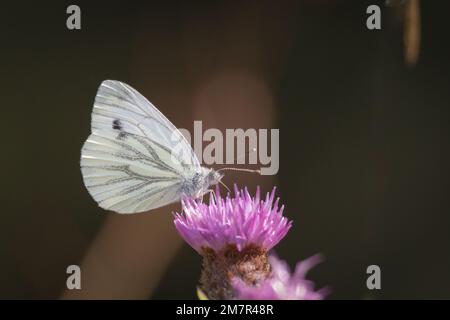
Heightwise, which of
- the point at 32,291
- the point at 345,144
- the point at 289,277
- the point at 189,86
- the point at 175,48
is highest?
the point at 175,48

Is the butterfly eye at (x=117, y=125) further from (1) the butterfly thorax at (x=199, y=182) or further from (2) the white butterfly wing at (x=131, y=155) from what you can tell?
(1) the butterfly thorax at (x=199, y=182)

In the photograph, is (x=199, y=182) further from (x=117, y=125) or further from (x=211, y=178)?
(x=117, y=125)

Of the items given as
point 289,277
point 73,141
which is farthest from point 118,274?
point 289,277

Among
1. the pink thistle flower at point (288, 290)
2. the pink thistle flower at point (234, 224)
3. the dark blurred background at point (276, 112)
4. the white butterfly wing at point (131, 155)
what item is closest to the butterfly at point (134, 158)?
the white butterfly wing at point (131, 155)

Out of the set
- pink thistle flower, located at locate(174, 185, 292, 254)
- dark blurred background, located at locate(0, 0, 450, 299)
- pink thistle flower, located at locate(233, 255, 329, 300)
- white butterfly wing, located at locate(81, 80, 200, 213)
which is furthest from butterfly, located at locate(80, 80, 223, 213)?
dark blurred background, located at locate(0, 0, 450, 299)

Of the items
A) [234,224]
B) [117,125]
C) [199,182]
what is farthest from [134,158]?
[234,224]

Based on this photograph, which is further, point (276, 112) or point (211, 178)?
point (276, 112)
